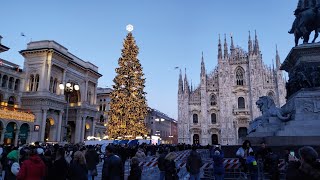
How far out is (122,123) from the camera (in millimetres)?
29656

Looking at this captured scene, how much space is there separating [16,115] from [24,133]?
330 centimetres

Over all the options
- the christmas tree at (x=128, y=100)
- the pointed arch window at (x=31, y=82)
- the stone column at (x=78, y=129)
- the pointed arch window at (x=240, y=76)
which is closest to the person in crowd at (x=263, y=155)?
the christmas tree at (x=128, y=100)

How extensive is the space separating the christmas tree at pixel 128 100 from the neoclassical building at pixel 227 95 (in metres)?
27.5

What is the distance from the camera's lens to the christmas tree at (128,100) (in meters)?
29.6

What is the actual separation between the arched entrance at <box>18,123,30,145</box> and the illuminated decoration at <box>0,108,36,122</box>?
1.03 metres

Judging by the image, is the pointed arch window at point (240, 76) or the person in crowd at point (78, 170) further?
the pointed arch window at point (240, 76)

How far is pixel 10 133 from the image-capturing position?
35656mm

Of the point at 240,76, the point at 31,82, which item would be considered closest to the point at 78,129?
the point at 31,82

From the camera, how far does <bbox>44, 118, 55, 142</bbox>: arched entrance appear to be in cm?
4210

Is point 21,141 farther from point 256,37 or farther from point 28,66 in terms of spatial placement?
point 256,37

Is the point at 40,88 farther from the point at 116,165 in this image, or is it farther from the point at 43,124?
the point at 116,165

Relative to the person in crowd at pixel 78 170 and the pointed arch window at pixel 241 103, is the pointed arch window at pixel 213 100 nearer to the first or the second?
the pointed arch window at pixel 241 103

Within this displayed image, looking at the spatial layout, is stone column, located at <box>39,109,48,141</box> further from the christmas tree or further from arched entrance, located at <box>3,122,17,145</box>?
the christmas tree

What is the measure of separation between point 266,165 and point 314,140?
5.89 feet
